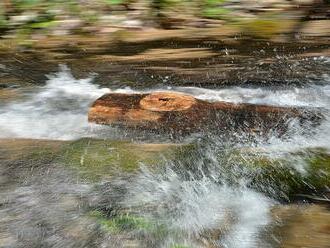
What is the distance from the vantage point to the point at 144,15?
4.87m

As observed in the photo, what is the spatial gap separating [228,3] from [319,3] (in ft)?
3.19

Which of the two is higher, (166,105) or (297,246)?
(166,105)

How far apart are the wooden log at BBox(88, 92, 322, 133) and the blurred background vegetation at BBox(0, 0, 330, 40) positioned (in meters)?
1.48

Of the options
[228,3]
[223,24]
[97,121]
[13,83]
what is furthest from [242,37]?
[13,83]

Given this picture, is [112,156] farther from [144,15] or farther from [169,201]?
[144,15]

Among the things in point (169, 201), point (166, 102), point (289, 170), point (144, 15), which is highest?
point (144, 15)

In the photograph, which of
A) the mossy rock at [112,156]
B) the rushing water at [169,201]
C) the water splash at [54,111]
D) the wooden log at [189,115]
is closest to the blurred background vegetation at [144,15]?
the water splash at [54,111]

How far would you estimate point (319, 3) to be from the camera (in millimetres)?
4602

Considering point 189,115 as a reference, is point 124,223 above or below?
below

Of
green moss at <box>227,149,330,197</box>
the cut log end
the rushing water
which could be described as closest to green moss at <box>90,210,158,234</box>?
the rushing water

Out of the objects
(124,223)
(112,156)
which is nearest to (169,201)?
(124,223)

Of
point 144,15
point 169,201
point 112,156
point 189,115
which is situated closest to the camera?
point 169,201

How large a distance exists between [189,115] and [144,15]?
2.24m

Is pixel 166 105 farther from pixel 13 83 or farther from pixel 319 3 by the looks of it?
pixel 319 3
